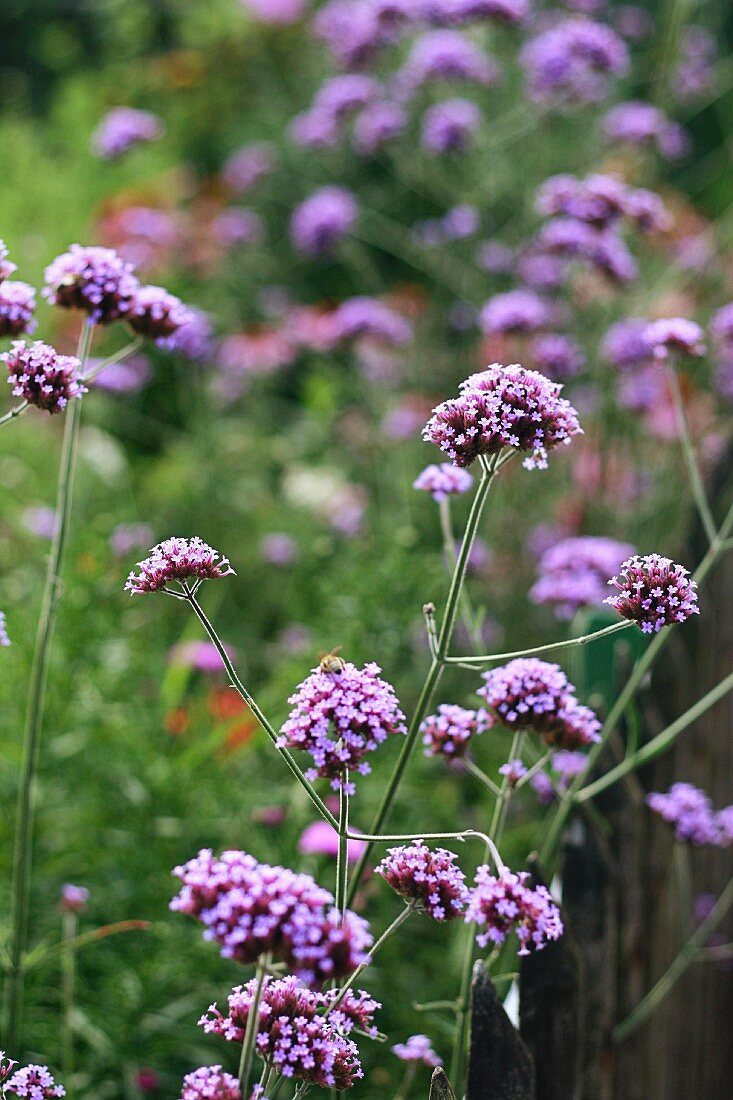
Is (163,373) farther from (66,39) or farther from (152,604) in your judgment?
(66,39)

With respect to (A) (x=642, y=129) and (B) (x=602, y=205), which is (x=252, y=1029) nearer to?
(B) (x=602, y=205)

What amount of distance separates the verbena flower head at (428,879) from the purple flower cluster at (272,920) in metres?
0.22

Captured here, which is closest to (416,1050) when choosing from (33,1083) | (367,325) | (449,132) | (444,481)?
(33,1083)

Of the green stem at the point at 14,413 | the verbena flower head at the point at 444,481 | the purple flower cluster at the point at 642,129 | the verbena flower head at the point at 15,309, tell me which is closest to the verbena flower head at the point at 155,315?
the verbena flower head at the point at 15,309

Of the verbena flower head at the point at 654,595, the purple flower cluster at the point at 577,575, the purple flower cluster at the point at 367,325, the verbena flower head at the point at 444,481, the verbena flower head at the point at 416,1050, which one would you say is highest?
the purple flower cluster at the point at 367,325

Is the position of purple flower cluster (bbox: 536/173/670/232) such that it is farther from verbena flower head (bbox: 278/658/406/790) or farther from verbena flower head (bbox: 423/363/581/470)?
verbena flower head (bbox: 278/658/406/790)

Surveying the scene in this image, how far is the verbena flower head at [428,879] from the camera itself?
1.15 metres

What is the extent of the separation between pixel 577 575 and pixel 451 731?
37.7 inches

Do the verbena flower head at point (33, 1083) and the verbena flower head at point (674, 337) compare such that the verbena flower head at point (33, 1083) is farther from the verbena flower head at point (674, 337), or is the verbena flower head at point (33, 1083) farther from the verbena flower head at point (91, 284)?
the verbena flower head at point (674, 337)

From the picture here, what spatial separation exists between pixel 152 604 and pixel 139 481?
1.43 m

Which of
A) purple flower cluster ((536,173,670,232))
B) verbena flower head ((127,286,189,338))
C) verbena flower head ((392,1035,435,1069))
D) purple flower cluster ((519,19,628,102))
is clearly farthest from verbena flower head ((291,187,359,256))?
verbena flower head ((392,1035,435,1069))

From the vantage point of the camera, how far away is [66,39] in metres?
9.47

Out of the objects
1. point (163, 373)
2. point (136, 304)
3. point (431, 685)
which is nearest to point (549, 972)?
point (431, 685)

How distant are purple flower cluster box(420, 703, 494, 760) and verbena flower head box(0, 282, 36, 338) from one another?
0.68 meters
